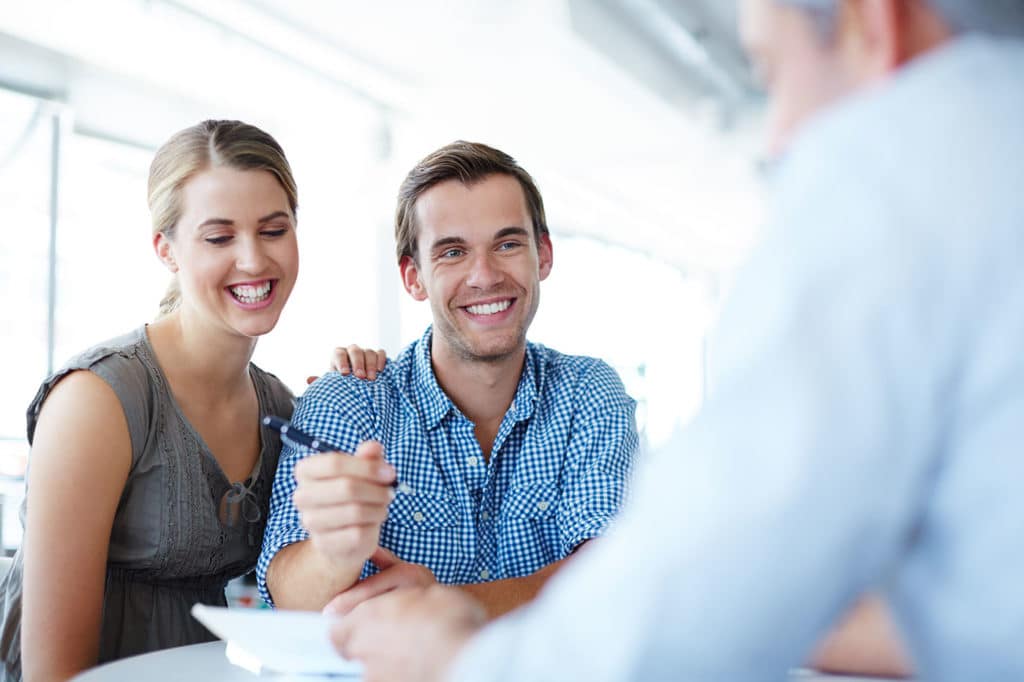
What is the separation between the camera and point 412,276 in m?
2.10

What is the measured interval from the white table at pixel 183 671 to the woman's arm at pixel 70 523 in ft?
0.95

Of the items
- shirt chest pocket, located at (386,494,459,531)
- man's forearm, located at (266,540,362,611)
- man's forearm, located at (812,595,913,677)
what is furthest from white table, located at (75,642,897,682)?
shirt chest pocket, located at (386,494,459,531)

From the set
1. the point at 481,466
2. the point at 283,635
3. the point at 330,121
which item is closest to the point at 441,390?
the point at 481,466

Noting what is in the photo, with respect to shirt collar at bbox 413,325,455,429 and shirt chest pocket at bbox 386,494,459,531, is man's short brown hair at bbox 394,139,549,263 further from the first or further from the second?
shirt chest pocket at bbox 386,494,459,531

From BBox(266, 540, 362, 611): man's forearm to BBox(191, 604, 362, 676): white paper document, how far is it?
0.63ft

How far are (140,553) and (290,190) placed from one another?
0.79 m

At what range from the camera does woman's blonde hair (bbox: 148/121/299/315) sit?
1.76 metres

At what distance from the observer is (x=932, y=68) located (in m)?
0.46

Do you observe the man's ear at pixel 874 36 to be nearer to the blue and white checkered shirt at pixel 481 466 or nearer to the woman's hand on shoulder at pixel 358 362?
the blue and white checkered shirt at pixel 481 466

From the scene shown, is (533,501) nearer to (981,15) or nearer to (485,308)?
(485,308)

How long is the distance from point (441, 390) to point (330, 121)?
361cm

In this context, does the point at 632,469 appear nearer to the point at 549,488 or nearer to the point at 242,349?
the point at 549,488

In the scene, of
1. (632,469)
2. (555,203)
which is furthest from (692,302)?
(632,469)

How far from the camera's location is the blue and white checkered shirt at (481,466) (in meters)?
1.70
